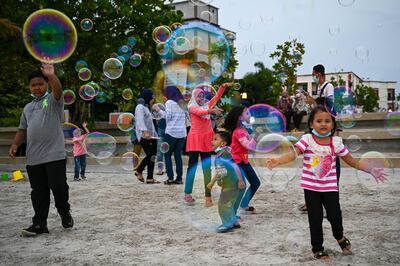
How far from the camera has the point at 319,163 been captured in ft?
12.0

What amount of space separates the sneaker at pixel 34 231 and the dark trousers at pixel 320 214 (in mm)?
2826

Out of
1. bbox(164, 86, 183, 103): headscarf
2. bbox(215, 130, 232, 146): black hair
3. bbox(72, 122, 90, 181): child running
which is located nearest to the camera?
bbox(215, 130, 232, 146): black hair

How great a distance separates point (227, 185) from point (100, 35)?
1392 centimetres

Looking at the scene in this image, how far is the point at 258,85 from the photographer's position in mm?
48562

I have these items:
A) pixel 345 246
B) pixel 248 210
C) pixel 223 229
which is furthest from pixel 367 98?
pixel 345 246

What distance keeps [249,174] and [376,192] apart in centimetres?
264

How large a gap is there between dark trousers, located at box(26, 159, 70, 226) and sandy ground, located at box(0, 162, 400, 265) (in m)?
0.26

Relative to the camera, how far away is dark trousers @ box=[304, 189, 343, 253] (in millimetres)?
3598

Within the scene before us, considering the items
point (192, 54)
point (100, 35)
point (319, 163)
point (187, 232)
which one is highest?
point (100, 35)

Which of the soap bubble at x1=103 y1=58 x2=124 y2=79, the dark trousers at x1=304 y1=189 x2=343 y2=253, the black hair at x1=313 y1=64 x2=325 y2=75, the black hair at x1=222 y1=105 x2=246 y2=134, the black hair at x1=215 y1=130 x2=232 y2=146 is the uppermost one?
the soap bubble at x1=103 y1=58 x2=124 y2=79

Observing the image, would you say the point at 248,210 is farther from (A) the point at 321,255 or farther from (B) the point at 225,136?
(A) the point at 321,255

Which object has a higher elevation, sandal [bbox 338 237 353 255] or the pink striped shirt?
the pink striped shirt

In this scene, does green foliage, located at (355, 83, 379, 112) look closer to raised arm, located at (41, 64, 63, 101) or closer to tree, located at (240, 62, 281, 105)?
tree, located at (240, 62, 281, 105)

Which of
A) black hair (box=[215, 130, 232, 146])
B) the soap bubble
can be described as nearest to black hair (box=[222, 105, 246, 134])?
black hair (box=[215, 130, 232, 146])
